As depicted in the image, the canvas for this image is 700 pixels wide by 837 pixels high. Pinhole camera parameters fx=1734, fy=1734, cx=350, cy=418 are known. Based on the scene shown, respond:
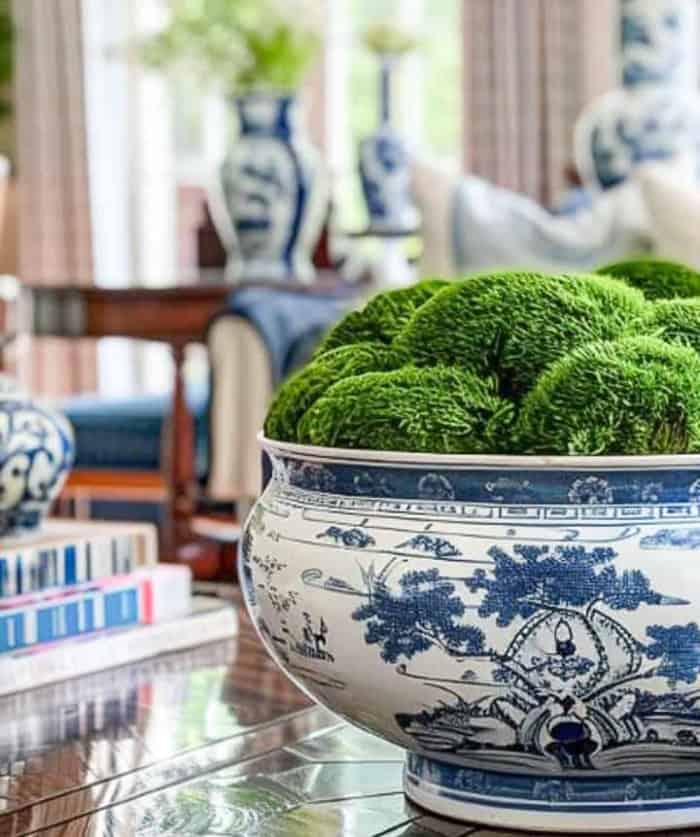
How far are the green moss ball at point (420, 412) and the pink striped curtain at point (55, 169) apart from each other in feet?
19.1

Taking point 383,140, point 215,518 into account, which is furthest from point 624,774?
point 383,140

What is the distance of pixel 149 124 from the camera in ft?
22.0

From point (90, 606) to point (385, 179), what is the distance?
2.94m

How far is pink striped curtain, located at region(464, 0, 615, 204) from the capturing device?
5.34 metres

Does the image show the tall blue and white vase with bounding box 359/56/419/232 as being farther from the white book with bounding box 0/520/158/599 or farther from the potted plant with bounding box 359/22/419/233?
the white book with bounding box 0/520/158/599

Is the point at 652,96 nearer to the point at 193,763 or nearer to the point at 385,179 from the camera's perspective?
the point at 385,179

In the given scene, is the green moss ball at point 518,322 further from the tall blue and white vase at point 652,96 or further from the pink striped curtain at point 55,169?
the pink striped curtain at point 55,169

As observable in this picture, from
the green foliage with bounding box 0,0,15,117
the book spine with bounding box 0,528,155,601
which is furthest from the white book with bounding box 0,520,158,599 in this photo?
the green foliage with bounding box 0,0,15,117

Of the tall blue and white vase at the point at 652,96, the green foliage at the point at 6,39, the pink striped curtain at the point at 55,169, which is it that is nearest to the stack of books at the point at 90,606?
the tall blue and white vase at the point at 652,96

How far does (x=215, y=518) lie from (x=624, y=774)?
3040mm

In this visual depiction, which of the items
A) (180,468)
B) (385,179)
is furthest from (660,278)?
(385,179)

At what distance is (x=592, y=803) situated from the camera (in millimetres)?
697

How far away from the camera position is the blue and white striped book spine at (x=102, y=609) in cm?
107

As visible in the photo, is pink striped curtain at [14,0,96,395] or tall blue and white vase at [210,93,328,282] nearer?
tall blue and white vase at [210,93,328,282]
